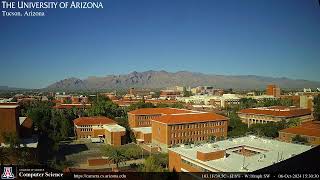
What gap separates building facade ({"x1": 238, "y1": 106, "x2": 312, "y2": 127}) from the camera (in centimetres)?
914

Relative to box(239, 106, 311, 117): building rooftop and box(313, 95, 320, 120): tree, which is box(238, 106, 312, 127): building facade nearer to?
box(239, 106, 311, 117): building rooftop

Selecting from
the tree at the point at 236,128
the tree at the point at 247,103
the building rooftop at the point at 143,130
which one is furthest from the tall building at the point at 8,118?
the tree at the point at 247,103

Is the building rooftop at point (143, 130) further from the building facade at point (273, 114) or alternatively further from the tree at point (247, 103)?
the tree at point (247, 103)

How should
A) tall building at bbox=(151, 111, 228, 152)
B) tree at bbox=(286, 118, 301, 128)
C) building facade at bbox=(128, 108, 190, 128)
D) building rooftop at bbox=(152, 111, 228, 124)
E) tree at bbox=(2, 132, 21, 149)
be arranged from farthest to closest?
building facade at bbox=(128, 108, 190, 128)
tree at bbox=(286, 118, 301, 128)
building rooftop at bbox=(152, 111, 228, 124)
tall building at bbox=(151, 111, 228, 152)
tree at bbox=(2, 132, 21, 149)

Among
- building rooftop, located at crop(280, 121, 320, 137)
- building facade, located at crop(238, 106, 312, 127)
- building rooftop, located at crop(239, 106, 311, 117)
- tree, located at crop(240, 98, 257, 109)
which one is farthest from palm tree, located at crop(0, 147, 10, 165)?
tree, located at crop(240, 98, 257, 109)

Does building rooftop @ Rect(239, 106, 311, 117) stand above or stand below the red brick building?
below

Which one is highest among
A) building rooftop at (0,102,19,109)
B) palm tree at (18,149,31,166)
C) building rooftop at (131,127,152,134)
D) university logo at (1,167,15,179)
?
building rooftop at (0,102,19,109)

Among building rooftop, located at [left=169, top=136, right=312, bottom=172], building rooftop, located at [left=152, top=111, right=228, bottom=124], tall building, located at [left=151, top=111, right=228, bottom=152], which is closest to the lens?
building rooftop, located at [left=169, top=136, right=312, bottom=172]

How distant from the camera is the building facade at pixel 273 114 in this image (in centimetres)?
914

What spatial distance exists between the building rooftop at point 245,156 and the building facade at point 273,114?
141 inches

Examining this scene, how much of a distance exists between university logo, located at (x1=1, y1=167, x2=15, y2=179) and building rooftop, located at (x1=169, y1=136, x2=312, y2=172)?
2.27 meters

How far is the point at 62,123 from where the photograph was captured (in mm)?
9469

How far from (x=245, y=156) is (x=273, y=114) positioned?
16.1 ft

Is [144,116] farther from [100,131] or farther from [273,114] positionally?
[273,114]
